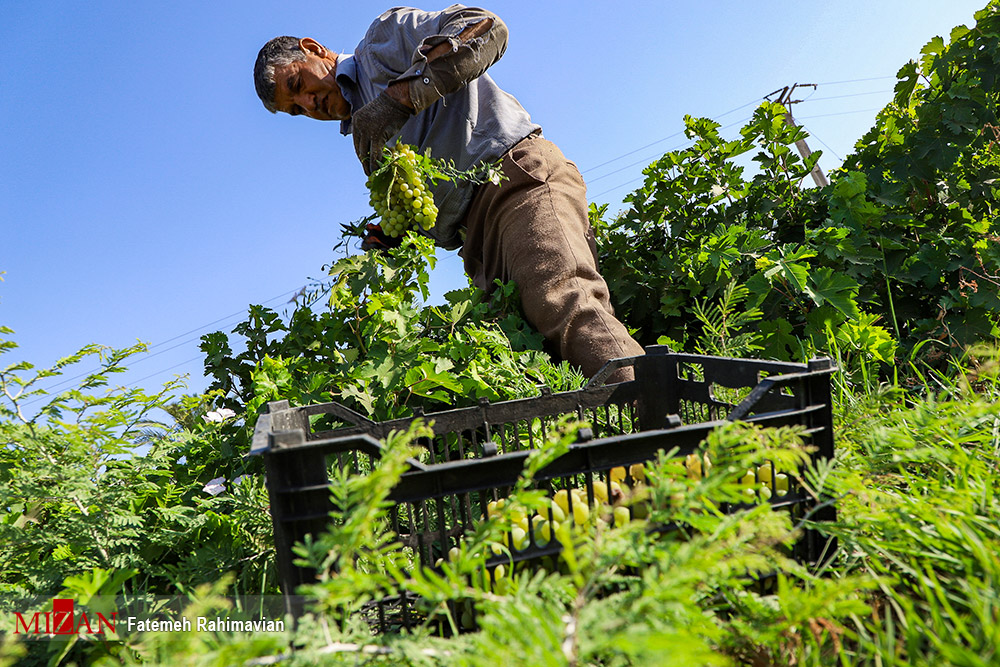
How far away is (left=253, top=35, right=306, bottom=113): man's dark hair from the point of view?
3521 mm

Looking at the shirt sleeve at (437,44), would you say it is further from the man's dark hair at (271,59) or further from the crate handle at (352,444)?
the crate handle at (352,444)

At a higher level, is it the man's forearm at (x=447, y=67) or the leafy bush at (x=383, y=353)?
the man's forearm at (x=447, y=67)

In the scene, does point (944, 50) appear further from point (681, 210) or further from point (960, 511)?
point (960, 511)

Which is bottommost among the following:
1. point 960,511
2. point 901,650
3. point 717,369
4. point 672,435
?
point 901,650

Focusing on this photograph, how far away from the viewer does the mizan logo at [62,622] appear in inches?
37.6

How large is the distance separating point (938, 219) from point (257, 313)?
10.5 feet

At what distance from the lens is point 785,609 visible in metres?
0.75

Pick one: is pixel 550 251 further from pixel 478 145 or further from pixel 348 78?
pixel 348 78

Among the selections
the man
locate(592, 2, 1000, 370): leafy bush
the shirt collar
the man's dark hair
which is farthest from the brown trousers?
the man's dark hair

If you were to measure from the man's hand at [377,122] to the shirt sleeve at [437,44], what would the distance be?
91 mm

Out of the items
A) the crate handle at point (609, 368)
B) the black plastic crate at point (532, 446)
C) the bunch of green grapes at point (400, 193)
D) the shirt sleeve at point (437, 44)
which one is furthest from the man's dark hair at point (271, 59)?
the crate handle at point (609, 368)

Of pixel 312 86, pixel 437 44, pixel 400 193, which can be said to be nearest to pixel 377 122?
pixel 437 44

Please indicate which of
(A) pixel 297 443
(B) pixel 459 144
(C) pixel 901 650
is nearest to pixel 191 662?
(A) pixel 297 443

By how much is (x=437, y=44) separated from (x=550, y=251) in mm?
1045
